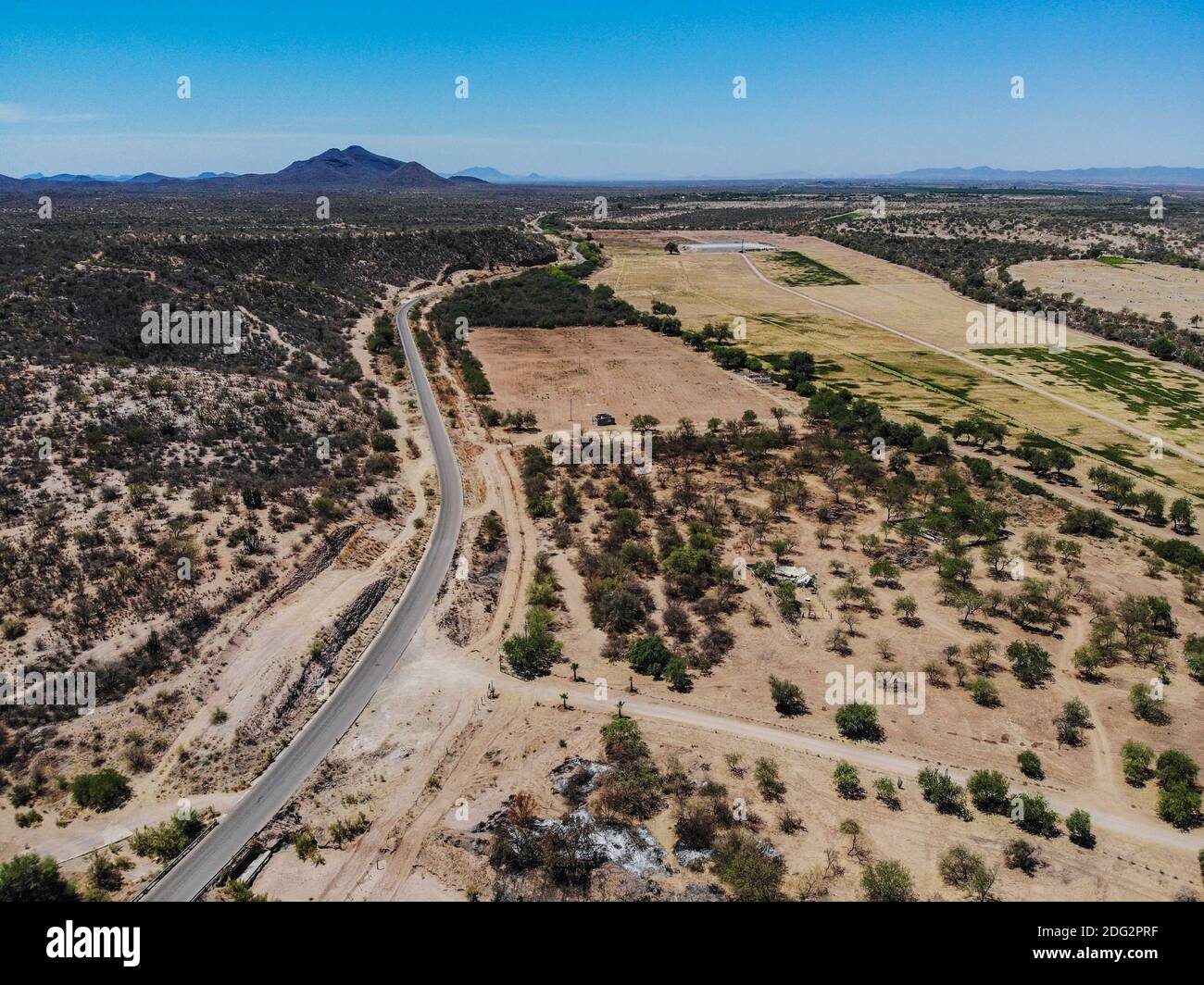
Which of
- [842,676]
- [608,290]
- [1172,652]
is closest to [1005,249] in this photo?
[608,290]

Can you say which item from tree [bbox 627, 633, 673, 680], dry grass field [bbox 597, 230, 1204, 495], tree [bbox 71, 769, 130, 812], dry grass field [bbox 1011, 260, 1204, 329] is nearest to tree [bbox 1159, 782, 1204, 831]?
tree [bbox 627, 633, 673, 680]

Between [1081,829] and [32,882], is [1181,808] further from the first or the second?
[32,882]

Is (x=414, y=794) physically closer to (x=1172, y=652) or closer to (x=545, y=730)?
(x=545, y=730)

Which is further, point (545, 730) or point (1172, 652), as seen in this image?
point (1172, 652)

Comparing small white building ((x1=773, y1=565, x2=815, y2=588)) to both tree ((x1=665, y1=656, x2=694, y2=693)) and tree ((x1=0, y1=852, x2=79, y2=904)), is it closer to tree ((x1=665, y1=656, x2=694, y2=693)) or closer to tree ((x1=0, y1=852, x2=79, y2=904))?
tree ((x1=665, y1=656, x2=694, y2=693))

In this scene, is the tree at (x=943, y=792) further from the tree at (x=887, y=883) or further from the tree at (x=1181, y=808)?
the tree at (x=1181, y=808)

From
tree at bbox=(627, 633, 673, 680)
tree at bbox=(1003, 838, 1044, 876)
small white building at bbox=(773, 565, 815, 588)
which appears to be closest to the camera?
tree at bbox=(1003, 838, 1044, 876)
